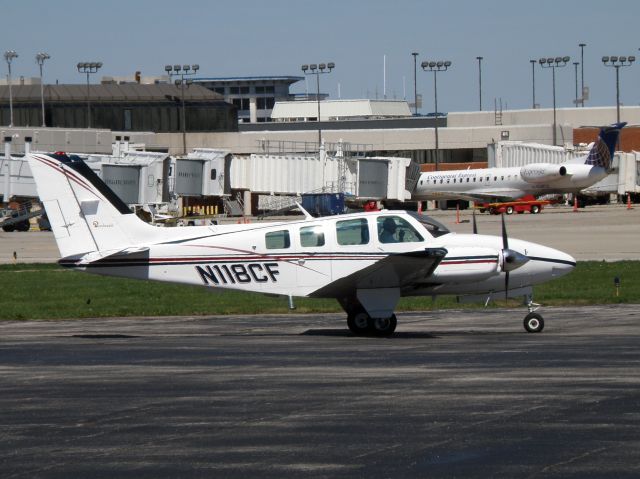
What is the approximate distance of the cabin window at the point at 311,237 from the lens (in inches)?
892

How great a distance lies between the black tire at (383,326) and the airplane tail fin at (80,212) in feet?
15.2

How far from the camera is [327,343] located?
21578 mm

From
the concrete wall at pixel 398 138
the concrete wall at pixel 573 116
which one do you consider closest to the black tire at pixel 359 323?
the concrete wall at pixel 398 138

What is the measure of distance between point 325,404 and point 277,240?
334 inches

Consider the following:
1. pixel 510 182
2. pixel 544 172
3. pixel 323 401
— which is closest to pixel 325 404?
pixel 323 401

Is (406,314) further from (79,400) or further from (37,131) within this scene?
(37,131)

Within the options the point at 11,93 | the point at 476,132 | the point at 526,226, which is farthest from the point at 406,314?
the point at 11,93

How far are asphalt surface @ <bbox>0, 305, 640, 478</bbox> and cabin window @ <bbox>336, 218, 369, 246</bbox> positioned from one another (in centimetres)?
188

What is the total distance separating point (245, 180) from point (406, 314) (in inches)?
2377

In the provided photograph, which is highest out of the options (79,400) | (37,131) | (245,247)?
(37,131)

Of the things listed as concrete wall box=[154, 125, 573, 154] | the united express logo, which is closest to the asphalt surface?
the united express logo

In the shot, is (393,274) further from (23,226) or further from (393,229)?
(23,226)

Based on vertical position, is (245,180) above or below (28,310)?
above

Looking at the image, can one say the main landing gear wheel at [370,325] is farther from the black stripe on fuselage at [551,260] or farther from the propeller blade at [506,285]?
the black stripe on fuselage at [551,260]
